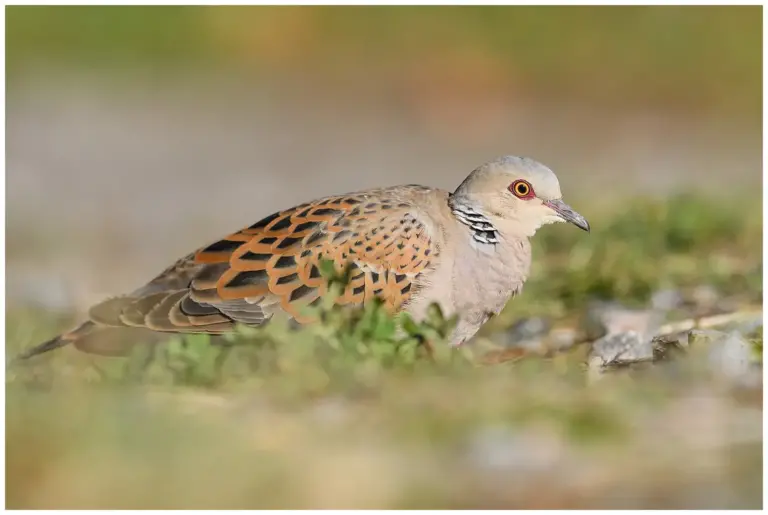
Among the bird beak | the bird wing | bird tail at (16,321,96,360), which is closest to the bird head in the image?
the bird beak

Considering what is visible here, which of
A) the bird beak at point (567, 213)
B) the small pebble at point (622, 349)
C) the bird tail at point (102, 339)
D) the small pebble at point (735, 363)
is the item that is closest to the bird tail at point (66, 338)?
the bird tail at point (102, 339)

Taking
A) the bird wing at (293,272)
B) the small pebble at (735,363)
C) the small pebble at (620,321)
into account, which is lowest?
the small pebble at (620,321)

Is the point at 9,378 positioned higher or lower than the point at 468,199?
lower

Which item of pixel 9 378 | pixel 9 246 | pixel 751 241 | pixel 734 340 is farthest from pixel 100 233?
pixel 734 340

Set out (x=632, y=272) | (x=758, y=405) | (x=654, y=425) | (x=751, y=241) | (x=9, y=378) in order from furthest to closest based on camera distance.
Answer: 1. (x=751, y=241)
2. (x=632, y=272)
3. (x=9, y=378)
4. (x=758, y=405)
5. (x=654, y=425)

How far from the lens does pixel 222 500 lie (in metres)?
5.31

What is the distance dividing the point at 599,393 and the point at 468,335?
1137 mm

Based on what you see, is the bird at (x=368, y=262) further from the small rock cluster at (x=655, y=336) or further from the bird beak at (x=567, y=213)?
the small rock cluster at (x=655, y=336)

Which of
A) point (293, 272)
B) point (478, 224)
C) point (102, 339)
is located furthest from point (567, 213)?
point (102, 339)

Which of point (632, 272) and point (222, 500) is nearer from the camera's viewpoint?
point (222, 500)

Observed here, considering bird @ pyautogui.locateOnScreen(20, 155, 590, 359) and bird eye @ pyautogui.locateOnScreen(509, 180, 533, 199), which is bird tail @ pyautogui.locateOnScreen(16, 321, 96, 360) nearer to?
bird @ pyautogui.locateOnScreen(20, 155, 590, 359)

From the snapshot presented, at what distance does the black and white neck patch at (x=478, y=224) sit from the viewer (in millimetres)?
7215

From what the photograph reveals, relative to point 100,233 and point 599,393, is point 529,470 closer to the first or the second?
point 599,393

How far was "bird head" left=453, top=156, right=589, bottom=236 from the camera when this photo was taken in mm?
7199
